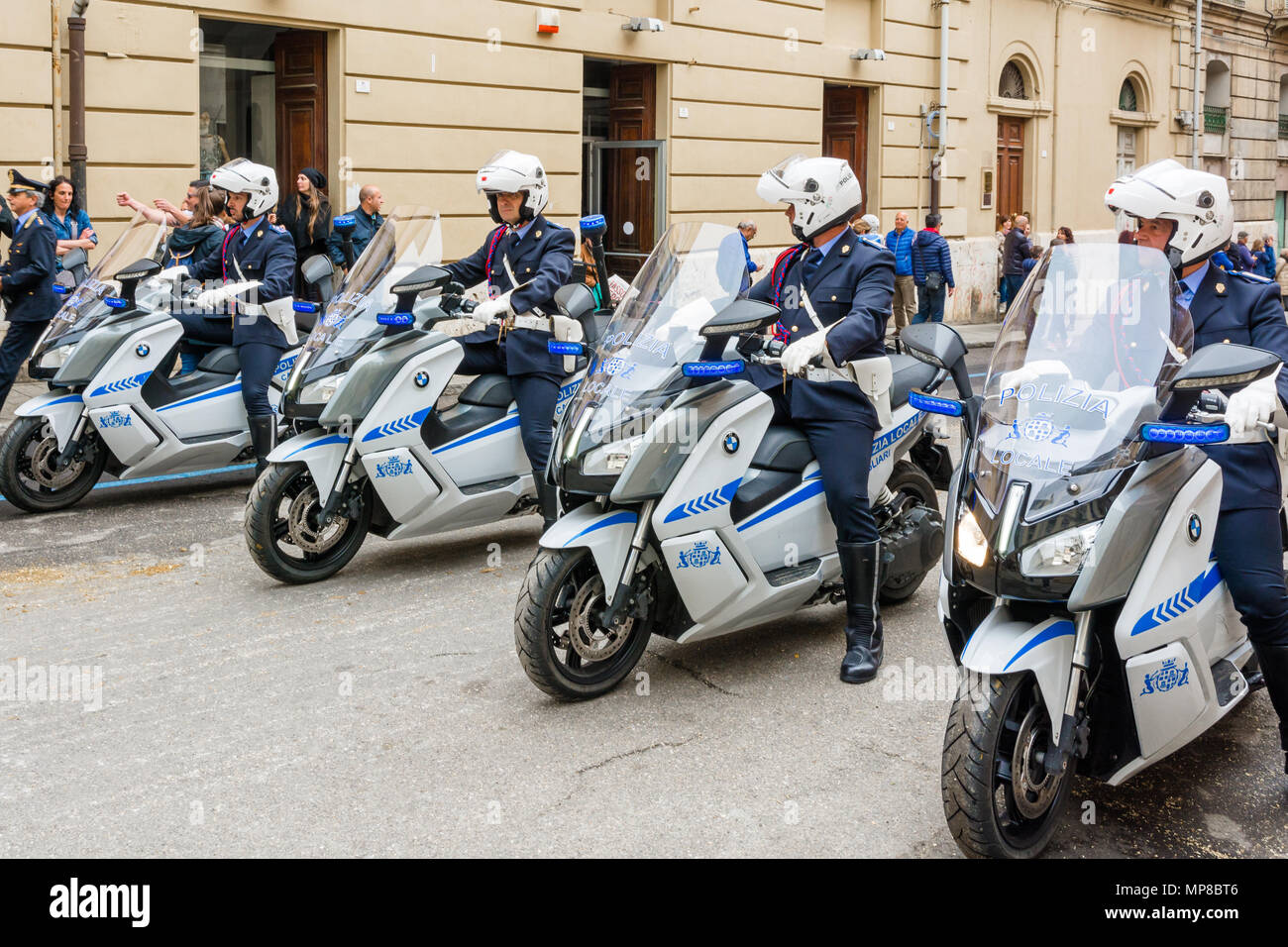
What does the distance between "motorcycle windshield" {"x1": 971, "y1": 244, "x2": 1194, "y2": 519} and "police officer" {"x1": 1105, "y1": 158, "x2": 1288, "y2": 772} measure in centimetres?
20

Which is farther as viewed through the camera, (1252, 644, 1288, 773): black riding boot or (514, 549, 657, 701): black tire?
(514, 549, 657, 701): black tire

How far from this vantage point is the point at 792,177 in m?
5.26

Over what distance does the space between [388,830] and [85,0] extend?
10438 millimetres

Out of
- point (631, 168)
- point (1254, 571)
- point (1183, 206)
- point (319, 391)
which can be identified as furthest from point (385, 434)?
point (631, 168)

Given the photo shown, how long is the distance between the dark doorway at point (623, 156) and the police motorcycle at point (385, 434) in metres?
11.9

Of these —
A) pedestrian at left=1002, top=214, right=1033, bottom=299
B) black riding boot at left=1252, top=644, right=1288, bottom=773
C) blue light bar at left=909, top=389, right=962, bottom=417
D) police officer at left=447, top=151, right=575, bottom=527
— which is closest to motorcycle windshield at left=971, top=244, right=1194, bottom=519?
blue light bar at left=909, top=389, right=962, bottom=417

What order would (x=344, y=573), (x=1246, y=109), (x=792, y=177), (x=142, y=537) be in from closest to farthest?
(x=792, y=177), (x=344, y=573), (x=142, y=537), (x=1246, y=109)

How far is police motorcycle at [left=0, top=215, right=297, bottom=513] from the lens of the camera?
7.71 metres

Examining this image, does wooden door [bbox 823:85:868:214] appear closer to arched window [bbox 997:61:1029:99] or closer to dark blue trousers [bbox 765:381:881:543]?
arched window [bbox 997:61:1029:99]

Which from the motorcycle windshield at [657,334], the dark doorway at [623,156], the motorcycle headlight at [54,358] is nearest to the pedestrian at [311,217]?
the motorcycle headlight at [54,358]

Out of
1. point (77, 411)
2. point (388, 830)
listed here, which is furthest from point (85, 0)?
point (388, 830)

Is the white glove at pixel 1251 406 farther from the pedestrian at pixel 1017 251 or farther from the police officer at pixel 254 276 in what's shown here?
the pedestrian at pixel 1017 251

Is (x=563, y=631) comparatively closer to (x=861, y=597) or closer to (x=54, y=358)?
(x=861, y=597)
